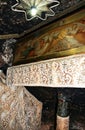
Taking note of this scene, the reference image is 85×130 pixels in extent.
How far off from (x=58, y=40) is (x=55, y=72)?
716 millimetres

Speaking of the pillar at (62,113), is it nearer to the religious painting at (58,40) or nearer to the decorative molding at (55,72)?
the decorative molding at (55,72)

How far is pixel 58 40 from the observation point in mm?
4473

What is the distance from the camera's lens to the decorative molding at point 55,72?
370 cm

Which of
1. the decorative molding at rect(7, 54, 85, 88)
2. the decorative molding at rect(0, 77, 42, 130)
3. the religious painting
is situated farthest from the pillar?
the decorative molding at rect(0, 77, 42, 130)

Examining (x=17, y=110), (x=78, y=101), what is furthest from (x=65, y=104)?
(x=17, y=110)

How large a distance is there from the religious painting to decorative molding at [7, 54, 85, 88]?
0.51 ft

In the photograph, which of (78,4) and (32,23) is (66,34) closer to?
(78,4)

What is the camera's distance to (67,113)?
5.68m

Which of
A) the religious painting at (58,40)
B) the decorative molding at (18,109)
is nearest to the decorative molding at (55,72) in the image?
the religious painting at (58,40)

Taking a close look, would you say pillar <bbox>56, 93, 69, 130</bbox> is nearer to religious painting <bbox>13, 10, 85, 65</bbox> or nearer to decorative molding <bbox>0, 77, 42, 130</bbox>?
religious painting <bbox>13, 10, 85, 65</bbox>

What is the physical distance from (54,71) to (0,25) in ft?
7.63

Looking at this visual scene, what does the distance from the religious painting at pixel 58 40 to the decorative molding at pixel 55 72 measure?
15 cm

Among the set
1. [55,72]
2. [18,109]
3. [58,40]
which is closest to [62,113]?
[55,72]

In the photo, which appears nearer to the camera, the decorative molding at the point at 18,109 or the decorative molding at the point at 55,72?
the decorative molding at the point at 55,72
